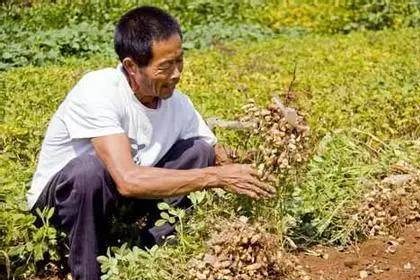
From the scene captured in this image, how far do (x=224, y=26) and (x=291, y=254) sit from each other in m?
6.87

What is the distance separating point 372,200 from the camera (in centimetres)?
422

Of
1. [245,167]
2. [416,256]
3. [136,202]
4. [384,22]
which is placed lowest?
[384,22]

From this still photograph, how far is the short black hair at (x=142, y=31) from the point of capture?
12.2 ft

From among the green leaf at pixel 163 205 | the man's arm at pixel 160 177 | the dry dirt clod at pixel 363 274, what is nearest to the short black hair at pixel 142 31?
the man's arm at pixel 160 177

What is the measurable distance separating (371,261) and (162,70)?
1.18 metres

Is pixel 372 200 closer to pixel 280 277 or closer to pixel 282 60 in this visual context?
pixel 280 277

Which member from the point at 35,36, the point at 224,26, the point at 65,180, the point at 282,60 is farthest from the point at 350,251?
the point at 224,26

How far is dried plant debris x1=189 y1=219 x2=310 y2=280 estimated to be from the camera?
3506 mm

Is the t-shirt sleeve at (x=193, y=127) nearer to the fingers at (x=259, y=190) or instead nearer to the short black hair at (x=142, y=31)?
the short black hair at (x=142, y=31)

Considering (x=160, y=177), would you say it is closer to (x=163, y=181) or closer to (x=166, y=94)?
(x=163, y=181)

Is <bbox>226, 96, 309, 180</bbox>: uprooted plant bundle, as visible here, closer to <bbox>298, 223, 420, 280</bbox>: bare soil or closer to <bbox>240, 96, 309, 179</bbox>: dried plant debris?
<bbox>240, 96, 309, 179</bbox>: dried plant debris

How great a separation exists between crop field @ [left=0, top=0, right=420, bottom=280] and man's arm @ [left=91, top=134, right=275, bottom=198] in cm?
12

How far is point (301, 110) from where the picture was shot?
4.48 meters

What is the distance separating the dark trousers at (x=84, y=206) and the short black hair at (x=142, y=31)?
44 cm
